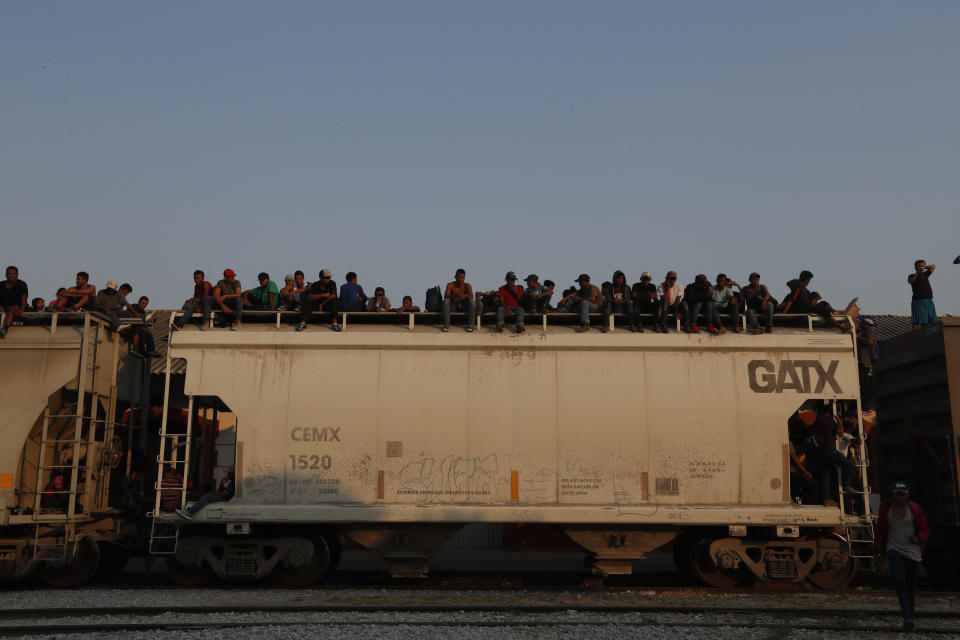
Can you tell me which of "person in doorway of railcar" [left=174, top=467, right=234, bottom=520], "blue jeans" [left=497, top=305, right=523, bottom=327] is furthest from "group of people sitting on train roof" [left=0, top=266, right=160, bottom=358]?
"blue jeans" [left=497, top=305, right=523, bottom=327]

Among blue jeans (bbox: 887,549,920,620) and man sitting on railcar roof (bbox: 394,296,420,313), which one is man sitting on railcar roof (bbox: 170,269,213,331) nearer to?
man sitting on railcar roof (bbox: 394,296,420,313)

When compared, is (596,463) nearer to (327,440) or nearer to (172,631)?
(327,440)

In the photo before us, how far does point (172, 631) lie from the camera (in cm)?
831

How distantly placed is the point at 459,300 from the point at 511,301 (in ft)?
2.79

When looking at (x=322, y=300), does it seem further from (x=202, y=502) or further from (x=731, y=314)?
(x=731, y=314)

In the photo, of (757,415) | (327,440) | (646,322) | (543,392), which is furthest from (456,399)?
(757,415)

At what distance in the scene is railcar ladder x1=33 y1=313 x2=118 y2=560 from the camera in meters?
11.2

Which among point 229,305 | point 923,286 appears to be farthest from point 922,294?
point 229,305

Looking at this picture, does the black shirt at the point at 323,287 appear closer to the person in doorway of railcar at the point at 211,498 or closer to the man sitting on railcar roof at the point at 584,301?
the person in doorway of railcar at the point at 211,498

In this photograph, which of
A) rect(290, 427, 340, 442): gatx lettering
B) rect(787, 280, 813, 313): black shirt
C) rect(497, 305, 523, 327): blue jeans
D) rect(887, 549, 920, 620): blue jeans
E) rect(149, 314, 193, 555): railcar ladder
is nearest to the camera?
rect(887, 549, 920, 620): blue jeans

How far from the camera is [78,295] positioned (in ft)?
41.7

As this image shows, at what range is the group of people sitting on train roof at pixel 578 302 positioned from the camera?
38.5 feet

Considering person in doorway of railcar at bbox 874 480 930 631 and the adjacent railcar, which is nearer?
person in doorway of railcar at bbox 874 480 930 631

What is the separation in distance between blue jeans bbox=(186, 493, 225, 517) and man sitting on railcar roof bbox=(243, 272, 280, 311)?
3.12 metres
